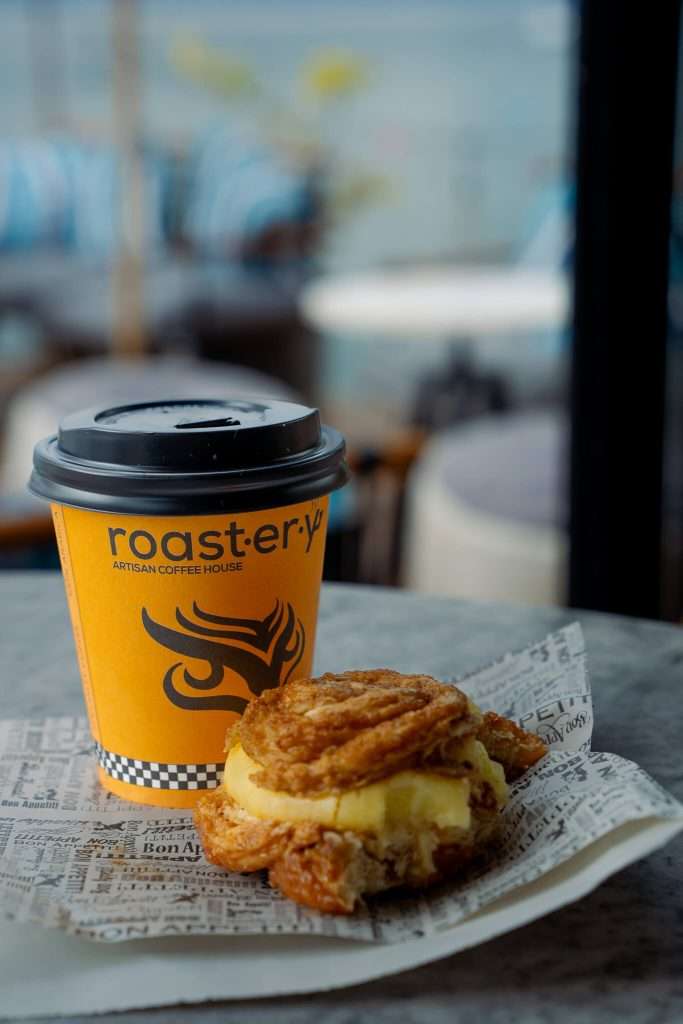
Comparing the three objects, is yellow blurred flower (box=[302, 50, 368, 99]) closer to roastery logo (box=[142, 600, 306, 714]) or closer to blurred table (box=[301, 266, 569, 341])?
blurred table (box=[301, 266, 569, 341])

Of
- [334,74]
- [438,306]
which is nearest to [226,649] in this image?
[438,306]

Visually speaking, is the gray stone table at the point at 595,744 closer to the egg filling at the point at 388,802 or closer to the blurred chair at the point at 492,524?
the egg filling at the point at 388,802

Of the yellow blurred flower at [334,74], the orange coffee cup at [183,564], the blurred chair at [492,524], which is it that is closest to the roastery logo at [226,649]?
the orange coffee cup at [183,564]

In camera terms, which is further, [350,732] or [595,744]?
[595,744]

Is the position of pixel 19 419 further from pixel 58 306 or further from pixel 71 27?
pixel 71 27

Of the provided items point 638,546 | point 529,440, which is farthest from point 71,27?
point 638,546

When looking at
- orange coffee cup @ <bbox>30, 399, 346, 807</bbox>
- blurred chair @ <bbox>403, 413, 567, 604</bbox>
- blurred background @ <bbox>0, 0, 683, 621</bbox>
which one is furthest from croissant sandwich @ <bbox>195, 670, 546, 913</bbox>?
blurred background @ <bbox>0, 0, 683, 621</bbox>

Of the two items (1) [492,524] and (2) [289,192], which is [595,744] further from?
(2) [289,192]
